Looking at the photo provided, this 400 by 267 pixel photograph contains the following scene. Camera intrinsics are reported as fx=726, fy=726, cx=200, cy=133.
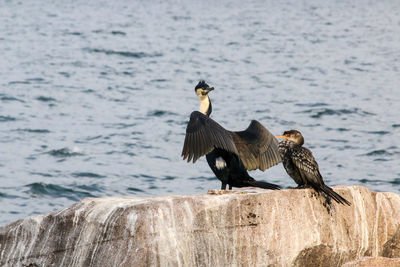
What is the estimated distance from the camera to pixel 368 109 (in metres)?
18.1

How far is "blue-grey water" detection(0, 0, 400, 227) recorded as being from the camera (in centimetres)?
1292

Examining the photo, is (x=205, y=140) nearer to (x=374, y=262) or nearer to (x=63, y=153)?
(x=374, y=262)

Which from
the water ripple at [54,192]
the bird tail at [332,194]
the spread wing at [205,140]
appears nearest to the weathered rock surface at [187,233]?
the bird tail at [332,194]

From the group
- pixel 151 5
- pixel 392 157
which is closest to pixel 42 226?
pixel 392 157

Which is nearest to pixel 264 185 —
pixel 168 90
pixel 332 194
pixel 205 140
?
pixel 205 140

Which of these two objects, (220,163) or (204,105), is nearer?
(220,163)

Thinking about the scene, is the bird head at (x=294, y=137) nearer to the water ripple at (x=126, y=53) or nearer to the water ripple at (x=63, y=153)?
the water ripple at (x=63, y=153)

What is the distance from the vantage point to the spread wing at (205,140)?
6.98 meters

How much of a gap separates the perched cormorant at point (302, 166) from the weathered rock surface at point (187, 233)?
116mm

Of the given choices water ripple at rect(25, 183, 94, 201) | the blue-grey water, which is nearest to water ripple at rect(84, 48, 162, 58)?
the blue-grey water

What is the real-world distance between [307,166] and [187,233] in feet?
4.21

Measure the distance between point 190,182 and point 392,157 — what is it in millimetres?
4357

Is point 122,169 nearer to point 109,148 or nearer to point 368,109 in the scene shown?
point 109,148

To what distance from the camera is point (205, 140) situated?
23.0 ft
